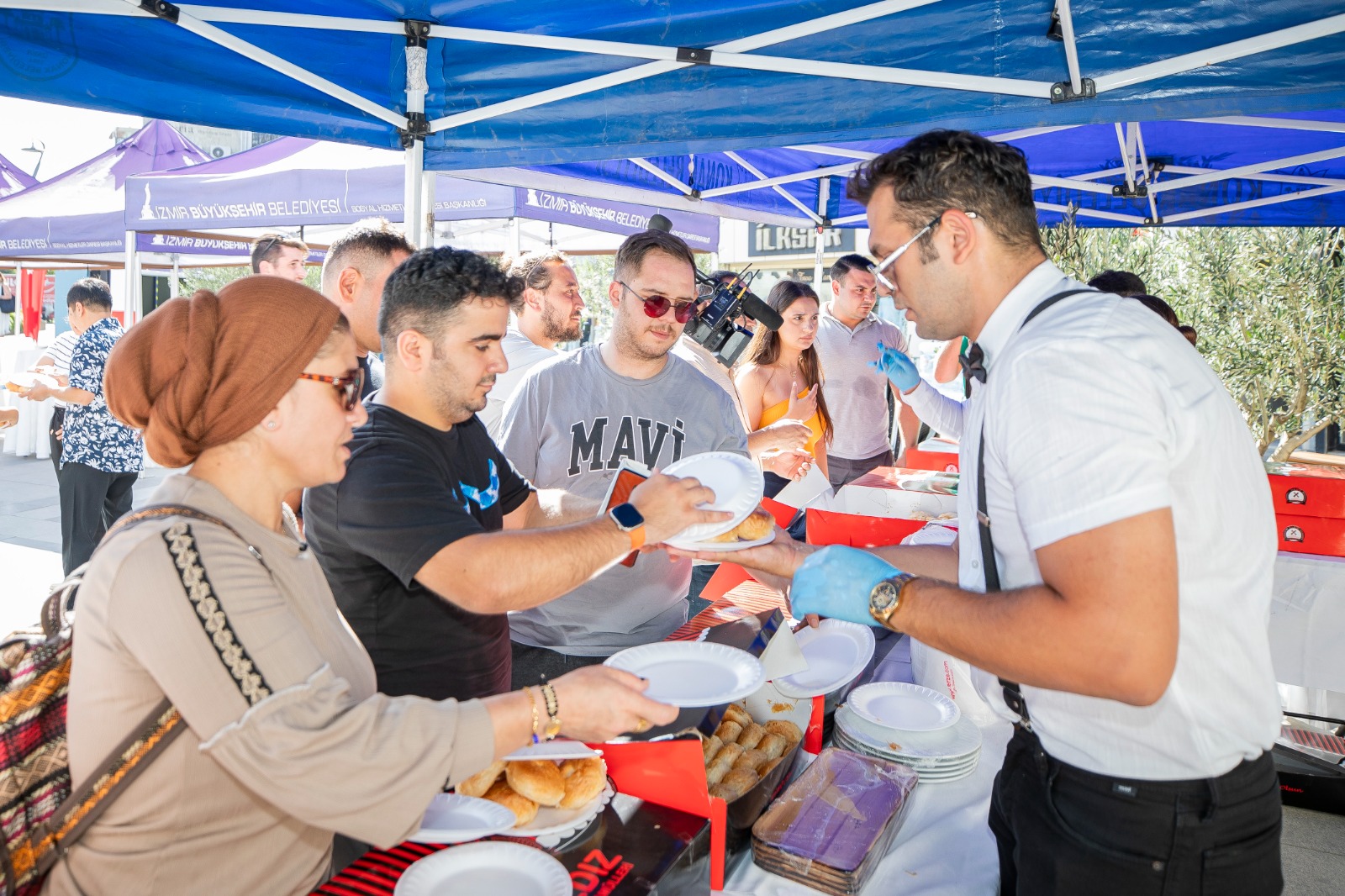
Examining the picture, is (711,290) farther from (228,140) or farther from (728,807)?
(228,140)

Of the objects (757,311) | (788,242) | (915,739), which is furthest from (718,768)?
(788,242)

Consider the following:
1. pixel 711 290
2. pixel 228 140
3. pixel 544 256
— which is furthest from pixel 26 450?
pixel 228 140

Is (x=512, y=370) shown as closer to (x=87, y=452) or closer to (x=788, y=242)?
(x=87, y=452)

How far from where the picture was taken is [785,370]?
5285 millimetres

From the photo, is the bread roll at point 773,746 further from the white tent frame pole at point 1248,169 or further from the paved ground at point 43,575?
the white tent frame pole at point 1248,169

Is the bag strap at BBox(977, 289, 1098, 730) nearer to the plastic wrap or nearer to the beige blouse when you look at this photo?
the plastic wrap

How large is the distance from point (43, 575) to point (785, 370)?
6.00m

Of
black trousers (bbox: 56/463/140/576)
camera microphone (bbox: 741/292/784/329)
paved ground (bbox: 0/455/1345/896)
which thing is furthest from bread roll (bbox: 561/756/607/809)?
black trousers (bbox: 56/463/140/576)

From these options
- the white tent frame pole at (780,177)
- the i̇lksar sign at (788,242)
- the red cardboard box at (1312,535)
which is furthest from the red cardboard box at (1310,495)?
the i̇lksar sign at (788,242)

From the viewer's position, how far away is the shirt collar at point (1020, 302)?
154 cm

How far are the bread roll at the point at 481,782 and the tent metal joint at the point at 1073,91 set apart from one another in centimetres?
259

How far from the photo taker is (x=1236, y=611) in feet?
4.53

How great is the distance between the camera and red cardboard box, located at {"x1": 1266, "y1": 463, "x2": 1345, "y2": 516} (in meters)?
3.50

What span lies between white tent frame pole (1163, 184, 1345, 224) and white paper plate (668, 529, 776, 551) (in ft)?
18.4
